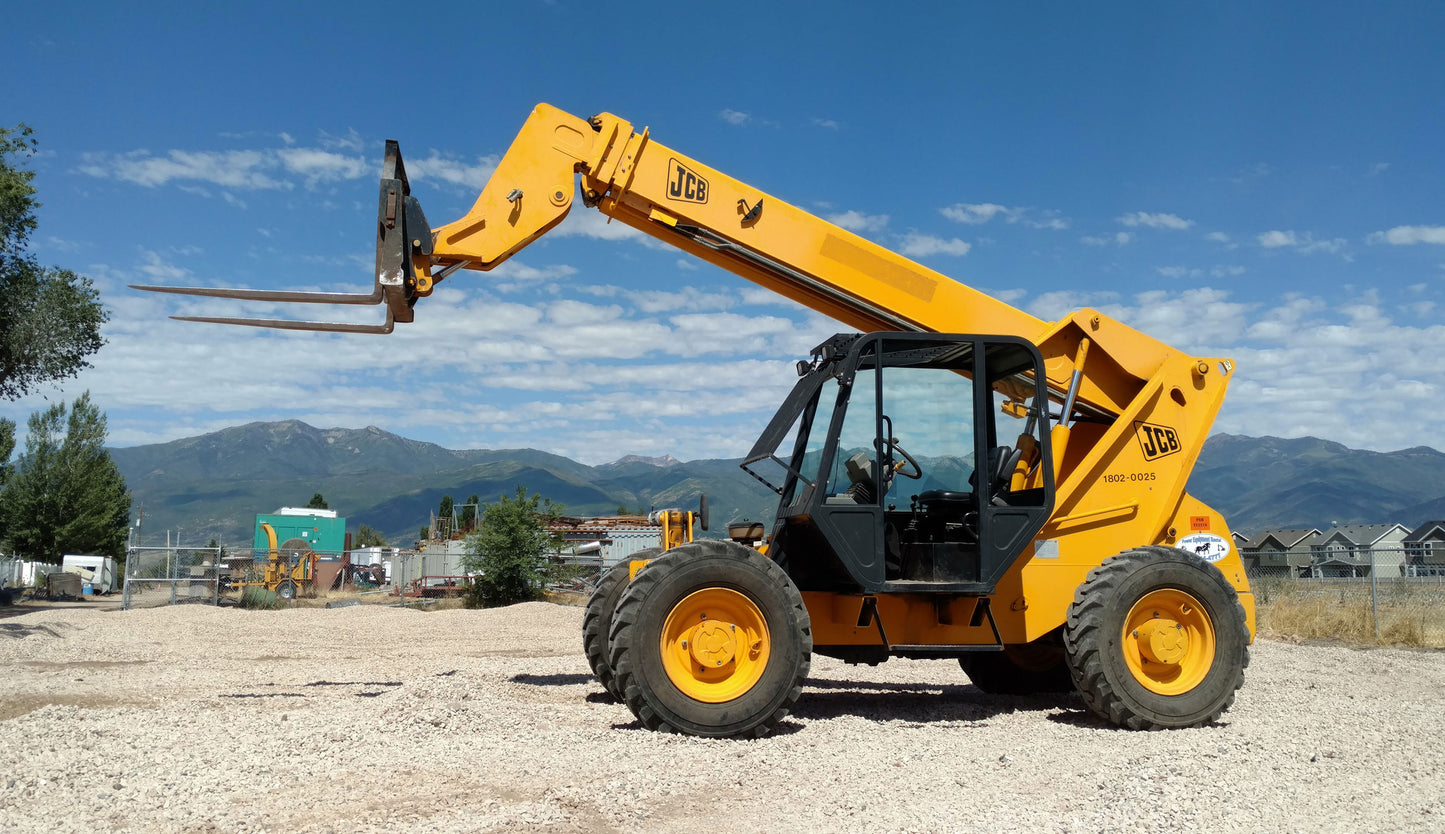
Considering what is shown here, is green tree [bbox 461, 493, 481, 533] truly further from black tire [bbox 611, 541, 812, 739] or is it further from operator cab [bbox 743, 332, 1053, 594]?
black tire [bbox 611, 541, 812, 739]

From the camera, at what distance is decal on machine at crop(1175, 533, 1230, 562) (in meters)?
8.56

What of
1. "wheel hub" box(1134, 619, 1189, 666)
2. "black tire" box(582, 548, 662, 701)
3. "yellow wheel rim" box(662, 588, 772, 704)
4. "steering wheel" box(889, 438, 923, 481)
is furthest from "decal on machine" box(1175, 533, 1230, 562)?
"black tire" box(582, 548, 662, 701)

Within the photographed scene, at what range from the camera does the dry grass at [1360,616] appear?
15.8 m

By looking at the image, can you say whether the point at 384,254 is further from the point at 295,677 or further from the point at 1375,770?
the point at 1375,770

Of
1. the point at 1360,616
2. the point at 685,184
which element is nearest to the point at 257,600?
the point at 685,184

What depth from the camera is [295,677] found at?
34.0 ft

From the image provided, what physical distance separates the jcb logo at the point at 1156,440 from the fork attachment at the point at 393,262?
6100mm

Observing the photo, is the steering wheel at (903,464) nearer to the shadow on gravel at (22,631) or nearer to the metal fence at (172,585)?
the shadow on gravel at (22,631)

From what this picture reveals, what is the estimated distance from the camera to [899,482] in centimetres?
787

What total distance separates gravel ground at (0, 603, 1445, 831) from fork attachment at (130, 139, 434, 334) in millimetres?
2976

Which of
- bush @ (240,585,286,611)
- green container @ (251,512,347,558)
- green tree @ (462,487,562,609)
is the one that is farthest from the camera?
green container @ (251,512,347,558)

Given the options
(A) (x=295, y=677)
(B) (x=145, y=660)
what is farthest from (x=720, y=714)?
(B) (x=145, y=660)

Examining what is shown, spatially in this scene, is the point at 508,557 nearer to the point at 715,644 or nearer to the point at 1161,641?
the point at 715,644

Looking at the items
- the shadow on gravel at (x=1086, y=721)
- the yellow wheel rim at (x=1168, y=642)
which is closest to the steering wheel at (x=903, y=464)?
the yellow wheel rim at (x=1168, y=642)
